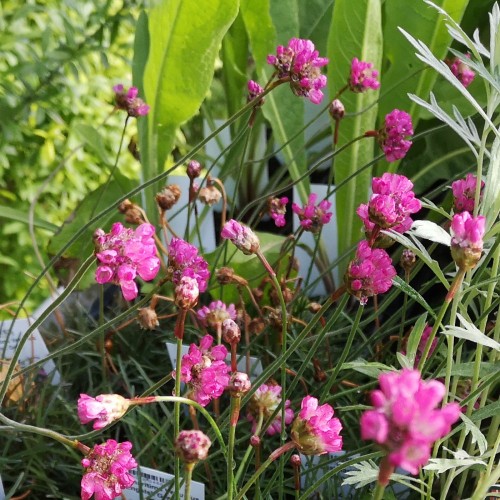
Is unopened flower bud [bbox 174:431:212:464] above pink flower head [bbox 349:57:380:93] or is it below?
below

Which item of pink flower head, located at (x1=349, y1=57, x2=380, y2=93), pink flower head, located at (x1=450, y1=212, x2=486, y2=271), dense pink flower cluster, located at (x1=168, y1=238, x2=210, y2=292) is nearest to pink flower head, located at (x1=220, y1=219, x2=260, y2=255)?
dense pink flower cluster, located at (x1=168, y1=238, x2=210, y2=292)

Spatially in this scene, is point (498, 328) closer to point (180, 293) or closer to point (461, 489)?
point (461, 489)

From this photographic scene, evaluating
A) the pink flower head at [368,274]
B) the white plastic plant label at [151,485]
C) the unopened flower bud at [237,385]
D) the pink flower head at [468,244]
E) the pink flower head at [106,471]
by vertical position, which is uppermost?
the pink flower head at [468,244]

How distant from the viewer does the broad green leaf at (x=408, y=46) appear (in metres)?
0.66

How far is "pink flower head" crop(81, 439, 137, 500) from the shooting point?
0.34m

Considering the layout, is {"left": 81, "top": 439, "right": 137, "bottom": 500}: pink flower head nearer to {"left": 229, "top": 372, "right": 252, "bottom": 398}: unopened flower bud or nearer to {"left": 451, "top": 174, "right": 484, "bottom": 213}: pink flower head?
{"left": 229, "top": 372, "right": 252, "bottom": 398}: unopened flower bud

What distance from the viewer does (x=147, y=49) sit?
0.73m

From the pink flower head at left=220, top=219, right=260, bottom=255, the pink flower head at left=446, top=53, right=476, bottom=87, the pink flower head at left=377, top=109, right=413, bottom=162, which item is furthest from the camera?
the pink flower head at left=446, top=53, right=476, bottom=87

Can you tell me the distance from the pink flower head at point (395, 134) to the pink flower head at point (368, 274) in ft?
0.62

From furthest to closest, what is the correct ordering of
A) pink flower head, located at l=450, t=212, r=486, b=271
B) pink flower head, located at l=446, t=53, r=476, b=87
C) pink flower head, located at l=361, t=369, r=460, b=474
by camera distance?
pink flower head, located at l=446, t=53, r=476, b=87
pink flower head, located at l=450, t=212, r=486, b=271
pink flower head, located at l=361, t=369, r=460, b=474

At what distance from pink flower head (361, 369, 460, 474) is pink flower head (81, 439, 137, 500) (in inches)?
8.2

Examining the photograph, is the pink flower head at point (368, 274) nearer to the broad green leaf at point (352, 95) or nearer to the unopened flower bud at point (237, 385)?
the unopened flower bud at point (237, 385)

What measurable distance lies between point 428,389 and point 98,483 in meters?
0.23

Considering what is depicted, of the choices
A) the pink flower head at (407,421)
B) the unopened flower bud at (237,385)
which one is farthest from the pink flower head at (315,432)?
the pink flower head at (407,421)
